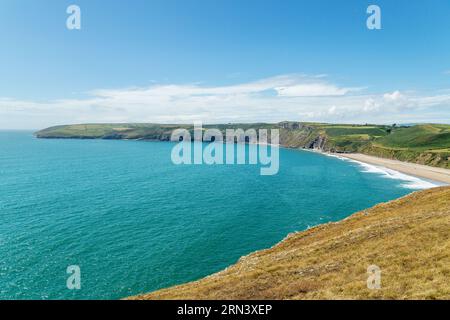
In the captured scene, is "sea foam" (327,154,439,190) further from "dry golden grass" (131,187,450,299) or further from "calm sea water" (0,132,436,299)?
"dry golden grass" (131,187,450,299)

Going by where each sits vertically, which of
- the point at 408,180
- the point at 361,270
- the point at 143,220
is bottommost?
the point at 143,220

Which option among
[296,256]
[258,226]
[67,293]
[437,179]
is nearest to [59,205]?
[67,293]

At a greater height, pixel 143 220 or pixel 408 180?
pixel 408 180

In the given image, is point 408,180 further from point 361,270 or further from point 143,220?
point 361,270

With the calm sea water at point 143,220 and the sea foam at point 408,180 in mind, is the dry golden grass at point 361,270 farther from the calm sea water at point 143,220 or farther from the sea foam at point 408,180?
the sea foam at point 408,180

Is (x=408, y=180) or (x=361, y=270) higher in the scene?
(x=361, y=270)

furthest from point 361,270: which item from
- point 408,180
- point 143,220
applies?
point 408,180

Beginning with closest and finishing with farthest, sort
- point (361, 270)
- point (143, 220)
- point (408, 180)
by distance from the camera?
point (361, 270), point (143, 220), point (408, 180)

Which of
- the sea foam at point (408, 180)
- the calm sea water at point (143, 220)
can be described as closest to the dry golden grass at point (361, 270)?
the calm sea water at point (143, 220)

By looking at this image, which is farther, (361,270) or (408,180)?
(408,180)

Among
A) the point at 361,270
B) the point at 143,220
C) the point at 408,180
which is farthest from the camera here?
the point at 408,180
